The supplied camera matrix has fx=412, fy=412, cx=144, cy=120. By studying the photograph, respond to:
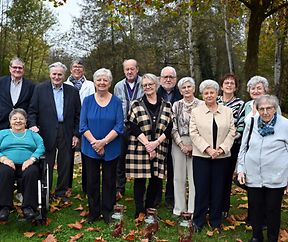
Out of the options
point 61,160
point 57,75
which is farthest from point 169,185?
point 57,75

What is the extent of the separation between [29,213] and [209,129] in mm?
2389

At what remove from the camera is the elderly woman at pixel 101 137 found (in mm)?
5227

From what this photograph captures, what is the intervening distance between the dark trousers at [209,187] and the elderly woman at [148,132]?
1.65 feet

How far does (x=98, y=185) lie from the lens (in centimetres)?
543

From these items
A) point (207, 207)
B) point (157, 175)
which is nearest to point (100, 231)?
point (157, 175)

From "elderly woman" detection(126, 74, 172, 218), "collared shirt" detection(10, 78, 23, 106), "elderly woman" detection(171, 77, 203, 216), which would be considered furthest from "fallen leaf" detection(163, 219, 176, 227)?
"collared shirt" detection(10, 78, 23, 106)

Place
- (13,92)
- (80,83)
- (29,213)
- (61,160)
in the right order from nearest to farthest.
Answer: (29,213)
(13,92)
(61,160)
(80,83)

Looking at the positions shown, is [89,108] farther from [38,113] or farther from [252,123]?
[252,123]

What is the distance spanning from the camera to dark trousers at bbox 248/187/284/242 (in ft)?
14.9

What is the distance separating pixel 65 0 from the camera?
41.2 feet

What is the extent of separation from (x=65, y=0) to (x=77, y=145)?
24.7 feet

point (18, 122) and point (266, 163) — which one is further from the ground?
point (18, 122)

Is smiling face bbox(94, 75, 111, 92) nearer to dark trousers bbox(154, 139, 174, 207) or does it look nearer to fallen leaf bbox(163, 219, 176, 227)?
dark trousers bbox(154, 139, 174, 207)

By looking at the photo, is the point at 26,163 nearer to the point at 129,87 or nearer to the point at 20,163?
the point at 20,163
